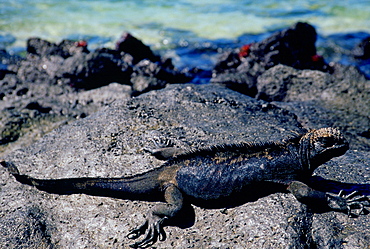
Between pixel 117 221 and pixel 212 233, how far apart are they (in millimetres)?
886

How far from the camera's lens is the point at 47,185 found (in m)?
3.91

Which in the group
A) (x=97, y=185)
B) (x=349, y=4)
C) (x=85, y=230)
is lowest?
(x=85, y=230)

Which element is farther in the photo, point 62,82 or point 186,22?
point 186,22

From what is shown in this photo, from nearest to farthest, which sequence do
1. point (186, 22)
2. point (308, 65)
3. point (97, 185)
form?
point (97, 185)
point (308, 65)
point (186, 22)

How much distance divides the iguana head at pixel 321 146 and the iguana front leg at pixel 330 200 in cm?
33

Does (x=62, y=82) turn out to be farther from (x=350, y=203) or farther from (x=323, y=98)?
(x=350, y=203)

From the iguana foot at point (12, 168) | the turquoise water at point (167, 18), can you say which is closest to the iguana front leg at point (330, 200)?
the iguana foot at point (12, 168)

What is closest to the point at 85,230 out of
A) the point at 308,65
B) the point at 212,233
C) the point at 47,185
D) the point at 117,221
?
the point at 117,221

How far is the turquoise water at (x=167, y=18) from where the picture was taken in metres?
14.0

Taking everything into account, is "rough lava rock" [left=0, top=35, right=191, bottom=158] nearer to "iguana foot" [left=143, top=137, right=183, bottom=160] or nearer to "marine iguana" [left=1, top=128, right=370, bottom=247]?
"iguana foot" [left=143, top=137, right=183, bottom=160]

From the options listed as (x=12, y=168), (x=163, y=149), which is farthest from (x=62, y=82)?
(x=163, y=149)

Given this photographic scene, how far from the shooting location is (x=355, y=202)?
11.3 ft

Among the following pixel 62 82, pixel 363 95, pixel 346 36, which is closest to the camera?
pixel 363 95

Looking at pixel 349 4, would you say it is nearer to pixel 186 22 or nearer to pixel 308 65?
pixel 186 22
